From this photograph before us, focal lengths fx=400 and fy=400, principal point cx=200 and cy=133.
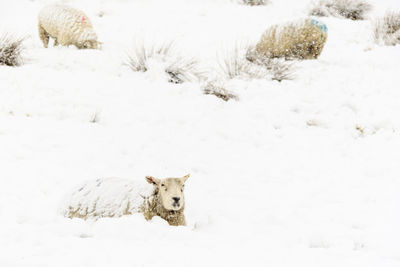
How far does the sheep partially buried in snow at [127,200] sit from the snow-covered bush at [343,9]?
943cm

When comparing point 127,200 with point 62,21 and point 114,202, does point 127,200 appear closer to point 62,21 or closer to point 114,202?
point 114,202

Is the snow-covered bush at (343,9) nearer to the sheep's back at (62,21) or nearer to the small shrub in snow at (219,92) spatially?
the small shrub in snow at (219,92)

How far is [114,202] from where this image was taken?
3383 mm

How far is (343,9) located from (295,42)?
161 inches

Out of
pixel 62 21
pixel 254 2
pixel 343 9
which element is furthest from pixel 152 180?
pixel 343 9

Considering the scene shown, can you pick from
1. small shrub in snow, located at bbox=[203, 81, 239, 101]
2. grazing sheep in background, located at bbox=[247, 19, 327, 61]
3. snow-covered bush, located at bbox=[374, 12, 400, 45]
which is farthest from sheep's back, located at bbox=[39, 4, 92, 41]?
snow-covered bush, located at bbox=[374, 12, 400, 45]

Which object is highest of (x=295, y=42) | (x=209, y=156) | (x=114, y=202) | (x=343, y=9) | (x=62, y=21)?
(x=343, y=9)

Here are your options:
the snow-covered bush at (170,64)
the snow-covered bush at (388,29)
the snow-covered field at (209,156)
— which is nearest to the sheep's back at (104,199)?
the snow-covered field at (209,156)

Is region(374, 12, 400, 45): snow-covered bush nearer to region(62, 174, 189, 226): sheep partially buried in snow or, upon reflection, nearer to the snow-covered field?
the snow-covered field

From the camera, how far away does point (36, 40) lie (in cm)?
892

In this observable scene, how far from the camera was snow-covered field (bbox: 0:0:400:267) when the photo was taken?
2.99 metres

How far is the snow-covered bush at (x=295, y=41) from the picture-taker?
8195 millimetres

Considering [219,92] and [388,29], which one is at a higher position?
[388,29]

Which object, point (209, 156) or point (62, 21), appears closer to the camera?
point (209, 156)
